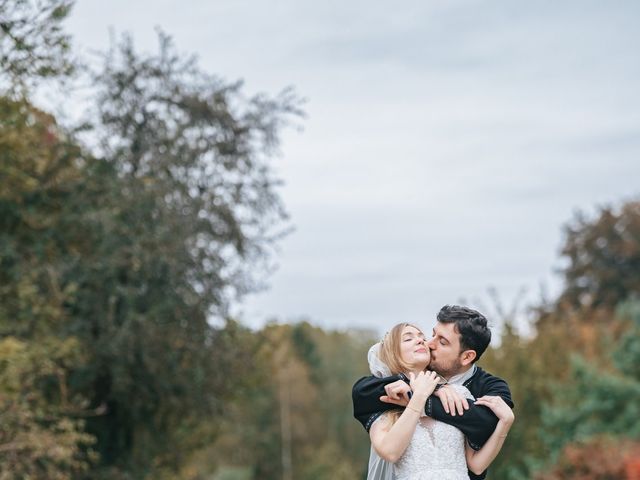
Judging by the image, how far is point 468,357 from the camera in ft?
16.3

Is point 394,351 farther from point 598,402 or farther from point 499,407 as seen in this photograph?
point 598,402

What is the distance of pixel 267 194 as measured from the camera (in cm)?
2100

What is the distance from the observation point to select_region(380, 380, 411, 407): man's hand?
15.6 ft

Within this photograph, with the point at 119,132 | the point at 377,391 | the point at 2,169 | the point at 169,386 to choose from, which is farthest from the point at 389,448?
the point at 119,132

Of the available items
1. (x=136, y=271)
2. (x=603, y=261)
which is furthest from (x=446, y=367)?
(x=603, y=261)

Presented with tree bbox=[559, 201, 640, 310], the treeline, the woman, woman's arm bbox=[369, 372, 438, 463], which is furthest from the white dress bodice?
tree bbox=[559, 201, 640, 310]

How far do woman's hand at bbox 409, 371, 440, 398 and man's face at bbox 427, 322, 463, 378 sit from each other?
0.45 feet

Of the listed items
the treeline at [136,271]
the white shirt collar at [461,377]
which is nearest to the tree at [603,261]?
the treeline at [136,271]

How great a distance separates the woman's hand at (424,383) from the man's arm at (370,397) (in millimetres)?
95

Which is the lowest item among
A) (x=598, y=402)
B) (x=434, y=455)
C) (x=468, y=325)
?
(x=434, y=455)

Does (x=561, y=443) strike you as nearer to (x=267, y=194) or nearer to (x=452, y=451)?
(x=267, y=194)

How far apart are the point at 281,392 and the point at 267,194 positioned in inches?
1397

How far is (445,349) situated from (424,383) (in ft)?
0.79

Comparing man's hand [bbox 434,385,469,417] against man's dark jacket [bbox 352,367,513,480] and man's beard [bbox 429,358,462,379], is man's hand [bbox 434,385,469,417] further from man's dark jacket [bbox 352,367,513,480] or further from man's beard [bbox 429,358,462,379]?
man's beard [bbox 429,358,462,379]
